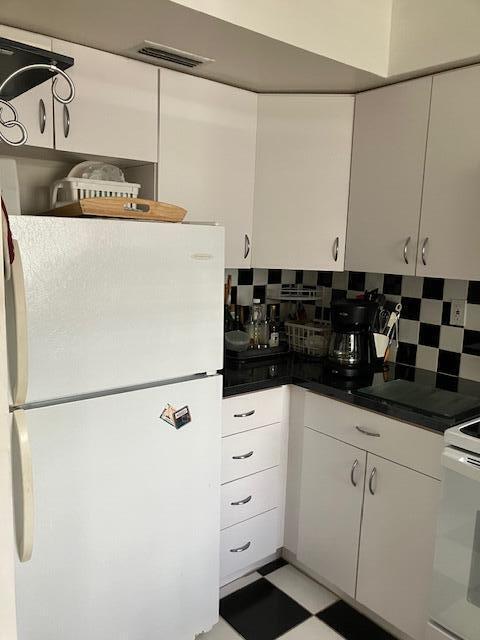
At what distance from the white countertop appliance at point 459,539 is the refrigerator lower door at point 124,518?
29.1 inches

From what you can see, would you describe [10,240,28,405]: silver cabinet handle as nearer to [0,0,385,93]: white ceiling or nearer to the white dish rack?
the white dish rack

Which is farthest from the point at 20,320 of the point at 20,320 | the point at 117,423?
the point at 117,423

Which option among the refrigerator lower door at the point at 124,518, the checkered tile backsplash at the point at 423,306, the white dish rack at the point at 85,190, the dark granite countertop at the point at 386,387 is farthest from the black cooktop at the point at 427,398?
the white dish rack at the point at 85,190

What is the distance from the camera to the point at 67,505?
56.3 inches

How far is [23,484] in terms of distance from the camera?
1092 millimetres

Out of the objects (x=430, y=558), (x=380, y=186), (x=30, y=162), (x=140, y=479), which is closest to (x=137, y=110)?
(x=30, y=162)

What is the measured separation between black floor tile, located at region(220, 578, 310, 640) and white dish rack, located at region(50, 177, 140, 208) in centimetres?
163

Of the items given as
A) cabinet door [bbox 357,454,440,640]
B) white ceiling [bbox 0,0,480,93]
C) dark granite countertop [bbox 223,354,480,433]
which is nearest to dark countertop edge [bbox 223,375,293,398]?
dark granite countertop [bbox 223,354,480,433]

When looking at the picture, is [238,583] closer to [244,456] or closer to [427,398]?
[244,456]

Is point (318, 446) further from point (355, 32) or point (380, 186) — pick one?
point (355, 32)

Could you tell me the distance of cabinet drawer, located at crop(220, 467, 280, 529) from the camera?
207cm

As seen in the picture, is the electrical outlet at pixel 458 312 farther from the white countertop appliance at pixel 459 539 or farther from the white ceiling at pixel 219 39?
the white ceiling at pixel 219 39

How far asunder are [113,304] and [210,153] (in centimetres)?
93

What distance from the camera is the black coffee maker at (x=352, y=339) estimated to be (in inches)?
87.7
